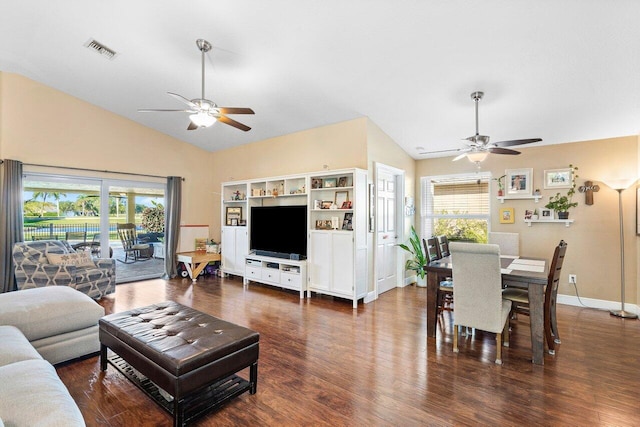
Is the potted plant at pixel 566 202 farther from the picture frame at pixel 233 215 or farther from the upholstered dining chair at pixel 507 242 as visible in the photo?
the picture frame at pixel 233 215

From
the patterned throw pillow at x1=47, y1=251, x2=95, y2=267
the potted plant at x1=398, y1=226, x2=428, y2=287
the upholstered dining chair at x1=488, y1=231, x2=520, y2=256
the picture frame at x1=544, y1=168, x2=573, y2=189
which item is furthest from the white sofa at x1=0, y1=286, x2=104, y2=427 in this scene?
the picture frame at x1=544, y1=168, x2=573, y2=189

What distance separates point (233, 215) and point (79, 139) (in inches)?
117

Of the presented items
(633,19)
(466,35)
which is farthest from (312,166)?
(633,19)

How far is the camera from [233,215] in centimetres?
648

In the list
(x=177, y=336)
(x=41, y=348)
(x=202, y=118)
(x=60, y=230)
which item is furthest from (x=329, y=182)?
(x=60, y=230)

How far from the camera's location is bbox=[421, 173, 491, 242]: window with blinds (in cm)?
550

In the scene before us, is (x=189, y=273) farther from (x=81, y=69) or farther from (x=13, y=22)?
(x=13, y=22)

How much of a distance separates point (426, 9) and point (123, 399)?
3852mm

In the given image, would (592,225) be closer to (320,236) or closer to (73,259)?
(320,236)

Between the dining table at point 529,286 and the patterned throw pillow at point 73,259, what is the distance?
16.6 feet

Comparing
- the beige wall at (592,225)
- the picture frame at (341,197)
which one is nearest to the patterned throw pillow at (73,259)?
the picture frame at (341,197)

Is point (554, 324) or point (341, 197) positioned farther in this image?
point (341, 197)

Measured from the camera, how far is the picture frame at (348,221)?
4.71 m

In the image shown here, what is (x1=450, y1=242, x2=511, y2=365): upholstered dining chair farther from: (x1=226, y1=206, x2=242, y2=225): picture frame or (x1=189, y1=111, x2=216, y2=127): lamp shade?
(x1=226, y1=206, x2=242, y2=225): picture frame
